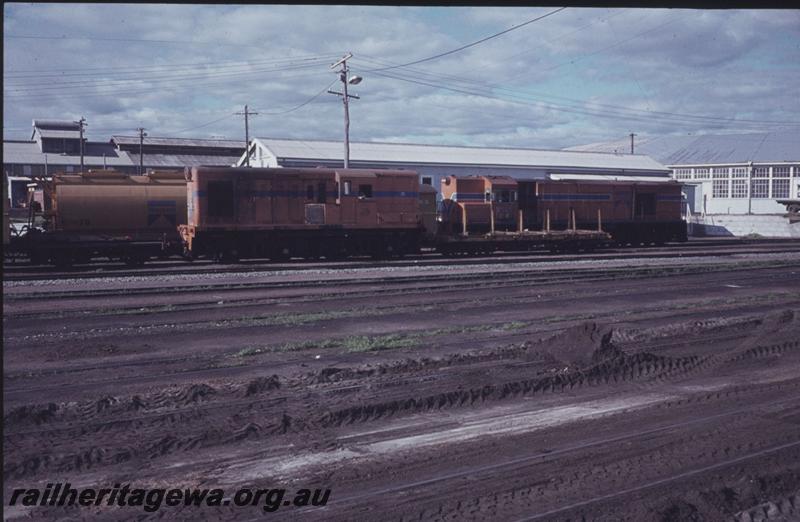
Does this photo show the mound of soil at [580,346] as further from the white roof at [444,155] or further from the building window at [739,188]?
the building window at [739,188]

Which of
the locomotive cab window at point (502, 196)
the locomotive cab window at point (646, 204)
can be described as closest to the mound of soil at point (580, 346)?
the locomotive cab window at point (502, 196)

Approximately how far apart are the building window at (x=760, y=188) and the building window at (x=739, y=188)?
2.44ft

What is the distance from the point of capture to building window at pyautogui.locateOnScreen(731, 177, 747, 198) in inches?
2643

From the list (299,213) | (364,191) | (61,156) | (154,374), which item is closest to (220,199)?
(299,213)

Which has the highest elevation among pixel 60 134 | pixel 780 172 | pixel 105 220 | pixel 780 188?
pixel 60 134

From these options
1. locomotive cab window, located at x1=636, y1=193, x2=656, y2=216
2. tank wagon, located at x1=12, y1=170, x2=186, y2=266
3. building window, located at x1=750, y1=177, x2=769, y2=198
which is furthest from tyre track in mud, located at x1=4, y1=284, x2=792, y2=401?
building window, located at x1=750, y1=177, x2=769, y2=198

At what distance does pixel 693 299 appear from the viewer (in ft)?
56.2

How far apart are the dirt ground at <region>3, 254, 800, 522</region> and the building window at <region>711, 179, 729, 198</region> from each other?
5769cm

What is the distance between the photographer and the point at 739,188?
67625mm

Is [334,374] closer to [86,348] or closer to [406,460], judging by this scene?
[406,460]

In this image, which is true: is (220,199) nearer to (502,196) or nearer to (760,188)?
(502,196)

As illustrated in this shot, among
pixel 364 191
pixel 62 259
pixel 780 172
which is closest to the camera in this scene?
pixel 62 259

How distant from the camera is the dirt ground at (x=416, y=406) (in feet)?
19.2

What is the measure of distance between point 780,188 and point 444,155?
Result: 32518 mm
